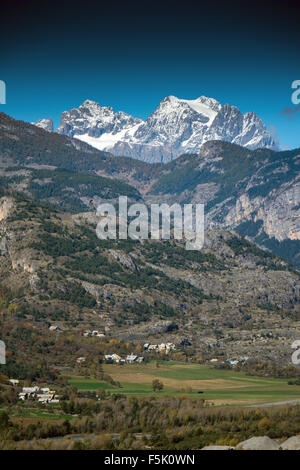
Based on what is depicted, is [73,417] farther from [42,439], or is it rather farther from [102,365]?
[102,365]

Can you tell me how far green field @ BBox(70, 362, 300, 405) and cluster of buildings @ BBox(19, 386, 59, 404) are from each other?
11.0 m

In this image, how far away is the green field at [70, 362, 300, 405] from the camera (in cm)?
15300

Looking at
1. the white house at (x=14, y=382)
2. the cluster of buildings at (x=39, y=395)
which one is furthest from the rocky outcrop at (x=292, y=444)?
the white house at (x=14, y=382)

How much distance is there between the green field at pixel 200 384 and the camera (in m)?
153

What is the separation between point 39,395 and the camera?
14475cm

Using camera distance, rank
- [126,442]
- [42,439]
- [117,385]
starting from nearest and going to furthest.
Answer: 1. [126,442]
2. [42,439]
3. [117,385]

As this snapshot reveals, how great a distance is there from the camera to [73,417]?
12425cm

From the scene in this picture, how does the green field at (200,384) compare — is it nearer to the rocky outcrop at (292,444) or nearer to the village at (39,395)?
the village at (39,395)
